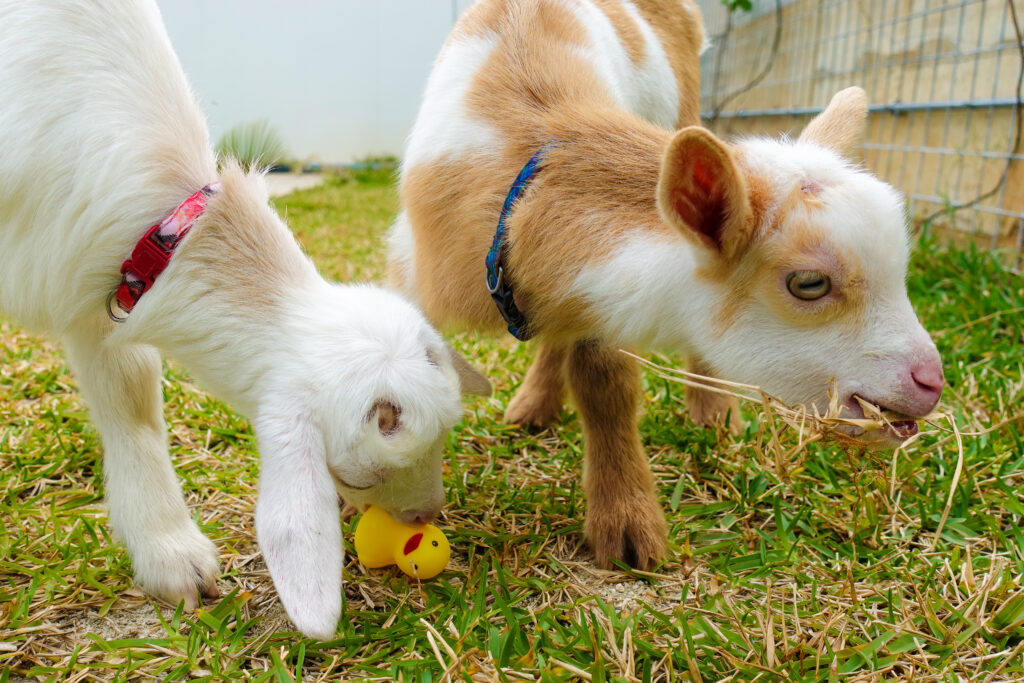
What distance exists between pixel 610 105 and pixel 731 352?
85cm

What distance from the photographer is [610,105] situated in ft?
7.68

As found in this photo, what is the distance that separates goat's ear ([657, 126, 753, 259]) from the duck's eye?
131 millimetres

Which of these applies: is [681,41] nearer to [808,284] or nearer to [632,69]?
[632,69]

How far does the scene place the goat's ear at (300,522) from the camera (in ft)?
4.65

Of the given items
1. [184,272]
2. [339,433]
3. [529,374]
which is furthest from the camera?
[529,374]

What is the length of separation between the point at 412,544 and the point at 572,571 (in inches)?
18.1

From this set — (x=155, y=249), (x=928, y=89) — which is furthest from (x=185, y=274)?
(x=928, y=89)

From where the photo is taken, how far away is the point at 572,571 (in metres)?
2.18

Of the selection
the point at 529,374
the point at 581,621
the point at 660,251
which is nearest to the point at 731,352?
the point at 660,251

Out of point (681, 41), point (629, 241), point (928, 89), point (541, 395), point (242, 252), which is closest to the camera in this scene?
point (242, 252)

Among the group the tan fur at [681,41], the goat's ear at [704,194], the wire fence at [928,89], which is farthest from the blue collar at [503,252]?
the wire fence at [928,89]

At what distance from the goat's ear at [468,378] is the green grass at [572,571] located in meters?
0.44

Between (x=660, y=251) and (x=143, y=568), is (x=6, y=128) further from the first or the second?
(x=660, y=251)

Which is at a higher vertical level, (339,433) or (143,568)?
(339,433)
